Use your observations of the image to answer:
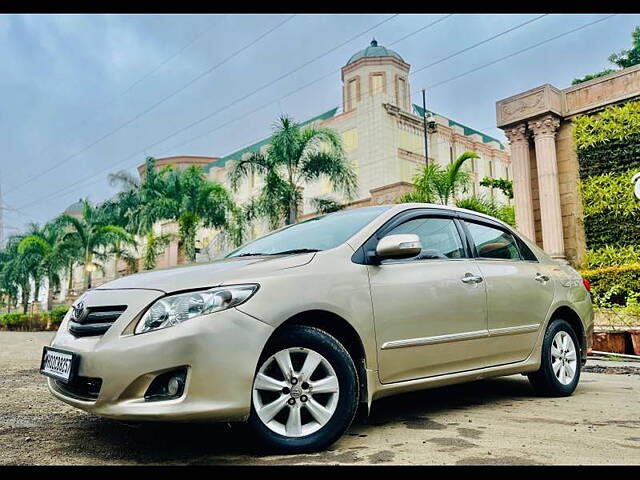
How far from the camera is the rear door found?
4.18 meters

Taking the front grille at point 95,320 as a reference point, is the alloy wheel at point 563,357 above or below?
below

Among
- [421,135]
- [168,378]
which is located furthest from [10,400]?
[421,135]

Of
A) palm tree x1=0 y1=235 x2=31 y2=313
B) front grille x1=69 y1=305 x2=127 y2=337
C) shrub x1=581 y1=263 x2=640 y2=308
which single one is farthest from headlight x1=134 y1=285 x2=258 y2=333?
palm tree x1=0 y1=235 x2=31 y2=313

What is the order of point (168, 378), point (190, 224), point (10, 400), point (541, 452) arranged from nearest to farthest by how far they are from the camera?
point (168, 378) → point (541, 452) → point (10, 400) → point (190, 224)

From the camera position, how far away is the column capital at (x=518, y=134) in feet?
55.5

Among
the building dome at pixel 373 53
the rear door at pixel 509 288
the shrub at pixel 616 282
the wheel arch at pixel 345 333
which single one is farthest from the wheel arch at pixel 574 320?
the building dome at pixel 373 53

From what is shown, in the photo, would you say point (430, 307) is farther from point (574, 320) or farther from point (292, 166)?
point (292, 166)

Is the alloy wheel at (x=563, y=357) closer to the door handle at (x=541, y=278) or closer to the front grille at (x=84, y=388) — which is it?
the door handle at (x=541, y=278)

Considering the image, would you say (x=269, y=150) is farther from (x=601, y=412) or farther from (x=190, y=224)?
(x=601, y=412)

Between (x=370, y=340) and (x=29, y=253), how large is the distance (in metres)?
39.7

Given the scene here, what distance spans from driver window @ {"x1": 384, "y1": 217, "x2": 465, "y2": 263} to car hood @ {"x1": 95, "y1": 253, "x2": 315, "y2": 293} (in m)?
0.93

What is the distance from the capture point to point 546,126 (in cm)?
1623

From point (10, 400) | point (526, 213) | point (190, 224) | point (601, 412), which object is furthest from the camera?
point (190, 224)

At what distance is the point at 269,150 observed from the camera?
61.6 ft
